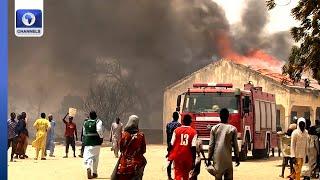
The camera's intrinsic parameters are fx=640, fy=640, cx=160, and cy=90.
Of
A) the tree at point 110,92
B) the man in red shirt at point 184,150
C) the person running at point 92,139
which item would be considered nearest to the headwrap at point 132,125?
the man in red shirt at point 184,150

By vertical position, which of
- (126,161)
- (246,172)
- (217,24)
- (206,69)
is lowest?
(246,172)

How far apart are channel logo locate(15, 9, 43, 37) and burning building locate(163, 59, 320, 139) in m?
34.4

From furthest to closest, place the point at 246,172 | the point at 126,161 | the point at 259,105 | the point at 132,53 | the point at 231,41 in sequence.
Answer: the point at 132,53, the point at 231,41, the point at 259,105, the point at 246,172, the point at 126,161

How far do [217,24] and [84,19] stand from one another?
14248 mm

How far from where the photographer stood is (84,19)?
67.6 m

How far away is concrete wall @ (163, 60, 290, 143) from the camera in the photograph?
4572cm

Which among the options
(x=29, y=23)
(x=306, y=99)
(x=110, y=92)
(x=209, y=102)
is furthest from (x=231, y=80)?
(x=29, y=23)

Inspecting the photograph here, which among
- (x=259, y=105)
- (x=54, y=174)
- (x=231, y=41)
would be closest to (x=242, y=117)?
(x=259, y=105)

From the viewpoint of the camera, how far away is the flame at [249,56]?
183ft

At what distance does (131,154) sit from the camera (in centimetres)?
1007

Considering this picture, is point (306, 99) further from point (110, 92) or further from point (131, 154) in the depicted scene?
point (131, 154)

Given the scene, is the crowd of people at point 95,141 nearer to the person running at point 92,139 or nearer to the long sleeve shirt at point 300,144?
the person running at point 92,139

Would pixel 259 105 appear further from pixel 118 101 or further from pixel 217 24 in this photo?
pixel 118 101

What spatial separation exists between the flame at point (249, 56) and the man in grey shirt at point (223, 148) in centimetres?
4368
